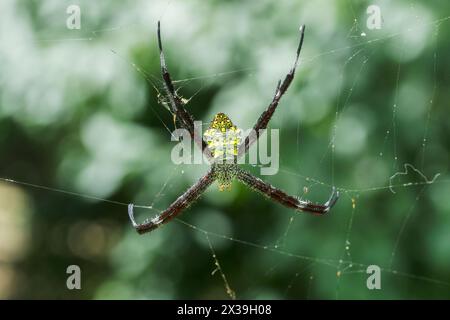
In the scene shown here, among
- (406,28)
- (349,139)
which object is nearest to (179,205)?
(349,139)

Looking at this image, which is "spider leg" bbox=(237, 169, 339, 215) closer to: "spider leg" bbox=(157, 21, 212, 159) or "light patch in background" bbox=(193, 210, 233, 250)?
"spider leg" bbox=(157, 21, 212, 159)

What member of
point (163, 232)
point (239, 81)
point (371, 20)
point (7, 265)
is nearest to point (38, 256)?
point (7, 265)

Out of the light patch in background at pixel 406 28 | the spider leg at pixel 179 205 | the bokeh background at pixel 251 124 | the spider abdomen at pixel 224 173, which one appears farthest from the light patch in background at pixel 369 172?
the spider leg at pixel 179 205

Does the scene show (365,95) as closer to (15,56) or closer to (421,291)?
(421,291)

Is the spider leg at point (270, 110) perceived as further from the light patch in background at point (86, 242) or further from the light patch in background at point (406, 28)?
the light patch in background at point (86, 242)

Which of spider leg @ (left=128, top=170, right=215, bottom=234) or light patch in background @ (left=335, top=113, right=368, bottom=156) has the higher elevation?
light patch in background @ (left=335, top=113, right=368, bottom=156)

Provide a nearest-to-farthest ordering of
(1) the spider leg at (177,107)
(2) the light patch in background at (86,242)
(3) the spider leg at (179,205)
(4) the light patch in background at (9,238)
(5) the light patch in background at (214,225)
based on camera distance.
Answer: (1) the spider leg at (177,107) < (3) the spider leg at (179,205) < (5) the light patch in background at (214,225) < (2) the light patch in background at (86,242) < (4) the light patch in background at (9,238)

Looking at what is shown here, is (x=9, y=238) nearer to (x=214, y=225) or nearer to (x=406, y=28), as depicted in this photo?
(x=214, y=225)

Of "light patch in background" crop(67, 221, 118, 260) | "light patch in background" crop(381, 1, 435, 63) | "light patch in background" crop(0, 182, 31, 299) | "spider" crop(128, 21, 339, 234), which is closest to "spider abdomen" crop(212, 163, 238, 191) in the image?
"spider" crop(128, 21, 339, 234)
